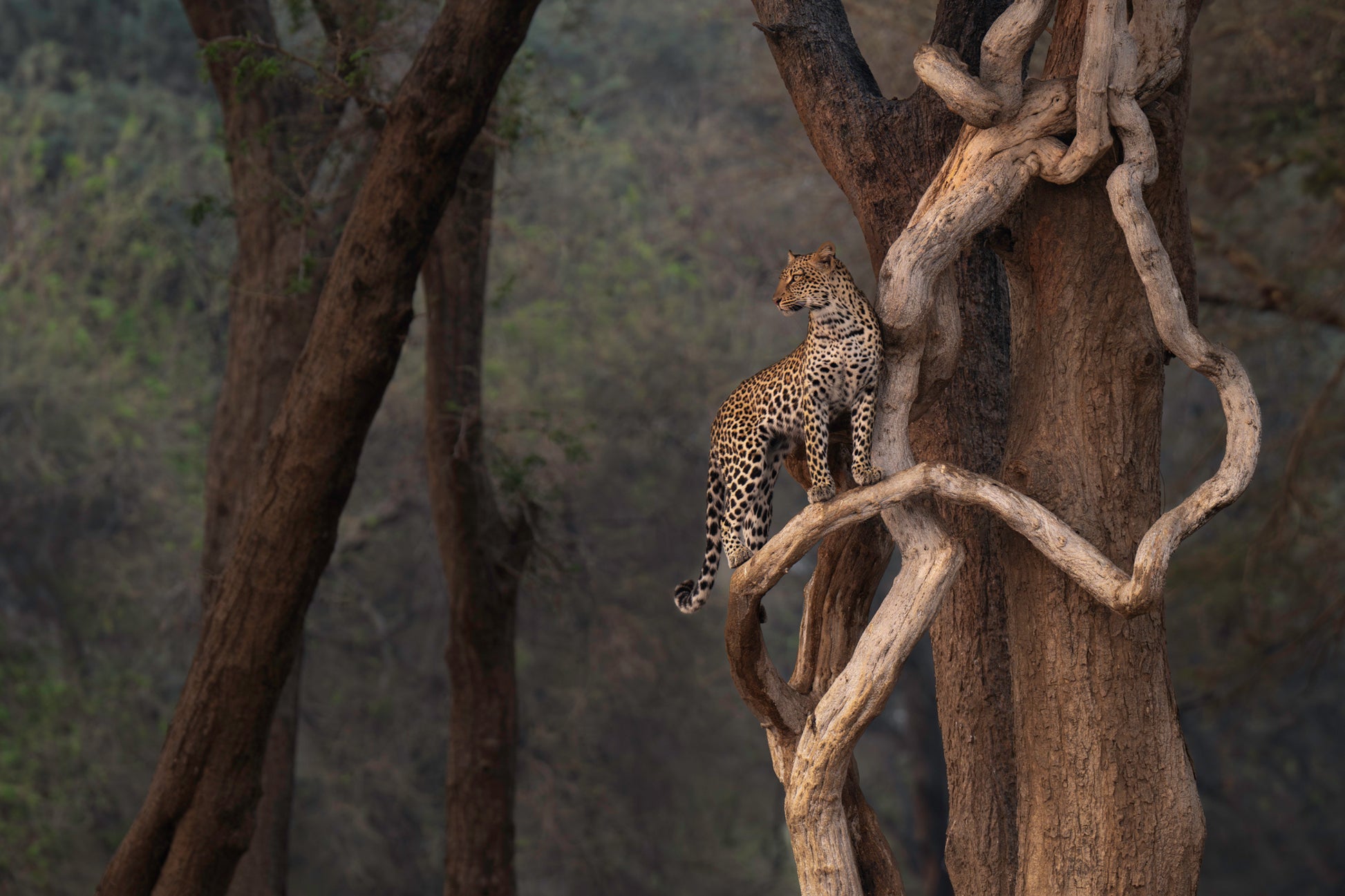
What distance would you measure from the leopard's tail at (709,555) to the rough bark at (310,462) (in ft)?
4.46

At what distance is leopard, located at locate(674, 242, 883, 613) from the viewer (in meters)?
3.13

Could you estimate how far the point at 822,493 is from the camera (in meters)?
3.13

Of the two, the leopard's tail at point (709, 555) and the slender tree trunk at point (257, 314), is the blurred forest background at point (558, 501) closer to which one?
the slender tree trunk at point (257, 314)

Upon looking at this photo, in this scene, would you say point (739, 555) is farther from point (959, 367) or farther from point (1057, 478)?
point (959, 367)

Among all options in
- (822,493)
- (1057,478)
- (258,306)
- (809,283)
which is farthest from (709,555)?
(258,306)

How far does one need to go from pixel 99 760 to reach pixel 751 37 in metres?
8.27

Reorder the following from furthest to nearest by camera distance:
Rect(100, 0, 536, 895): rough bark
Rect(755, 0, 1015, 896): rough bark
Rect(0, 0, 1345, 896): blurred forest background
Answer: Rect(0, 0, 1345, 896): blurred forest background, Rect(100, 0, 536, 895): rough bark, Rect(755, 0, 1015, 896): rough bark

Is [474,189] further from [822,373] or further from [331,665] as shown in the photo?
[331,665]

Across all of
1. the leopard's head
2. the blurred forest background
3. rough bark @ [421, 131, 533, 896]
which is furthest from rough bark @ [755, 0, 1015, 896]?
the blurred forest background

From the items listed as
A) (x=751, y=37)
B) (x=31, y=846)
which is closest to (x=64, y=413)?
(x=31, y=846)

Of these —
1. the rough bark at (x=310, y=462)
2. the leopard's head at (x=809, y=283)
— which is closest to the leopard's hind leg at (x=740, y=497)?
the leopard's head at (x=809, y=283)

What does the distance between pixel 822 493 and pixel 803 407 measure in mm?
208

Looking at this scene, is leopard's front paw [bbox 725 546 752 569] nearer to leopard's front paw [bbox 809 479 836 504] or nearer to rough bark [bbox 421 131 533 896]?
leopard's front paw [bbox 809 479 836 504]

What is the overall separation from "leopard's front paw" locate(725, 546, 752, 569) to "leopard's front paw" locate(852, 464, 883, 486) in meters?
0.35
